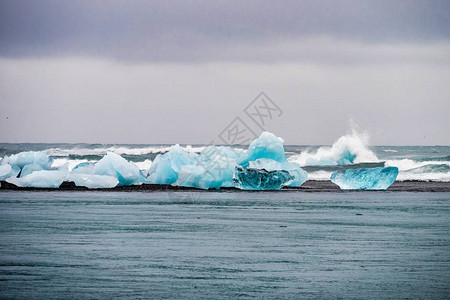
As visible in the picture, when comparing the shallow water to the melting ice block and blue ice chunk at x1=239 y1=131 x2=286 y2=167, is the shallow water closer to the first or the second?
the melting ice block

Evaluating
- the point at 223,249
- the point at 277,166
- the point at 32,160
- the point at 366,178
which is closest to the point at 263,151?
the point at 277,166

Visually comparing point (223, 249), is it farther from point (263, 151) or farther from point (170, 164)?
point (263, 151)

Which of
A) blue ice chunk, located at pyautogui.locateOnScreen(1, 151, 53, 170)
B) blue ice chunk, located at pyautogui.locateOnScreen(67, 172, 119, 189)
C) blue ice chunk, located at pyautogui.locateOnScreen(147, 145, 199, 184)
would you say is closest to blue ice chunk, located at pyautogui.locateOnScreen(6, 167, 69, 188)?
blue ice chunk, located at pyautogui.locateOnScreen(67, 172, 119, 189)

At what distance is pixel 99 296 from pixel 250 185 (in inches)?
477

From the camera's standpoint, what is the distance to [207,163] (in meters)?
17.5

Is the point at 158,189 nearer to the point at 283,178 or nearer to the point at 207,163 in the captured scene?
the point at 207,163

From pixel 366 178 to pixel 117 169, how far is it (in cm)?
556

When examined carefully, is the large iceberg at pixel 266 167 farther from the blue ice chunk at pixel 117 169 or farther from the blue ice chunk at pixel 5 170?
the blue ice chunk at pixel 5 170

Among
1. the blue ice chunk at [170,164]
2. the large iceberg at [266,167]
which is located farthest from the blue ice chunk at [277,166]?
the blue ice chunk at [170,164]

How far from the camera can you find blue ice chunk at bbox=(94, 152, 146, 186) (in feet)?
56.1

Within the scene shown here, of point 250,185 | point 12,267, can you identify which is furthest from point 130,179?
point 12,267

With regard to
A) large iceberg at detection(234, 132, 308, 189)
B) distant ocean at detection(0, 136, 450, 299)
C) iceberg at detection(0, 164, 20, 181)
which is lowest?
iceberg at detection(0, 164, 20, 181)

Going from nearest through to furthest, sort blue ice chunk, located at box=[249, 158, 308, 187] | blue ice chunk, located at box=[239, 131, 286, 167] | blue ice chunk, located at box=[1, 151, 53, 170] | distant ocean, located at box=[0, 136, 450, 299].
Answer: distant ocean, located at box=[0, 136, 450, 299]
blue ice chunk, located at box=[249, 158, 308, 187]
blue ice chunk, located at box=[239, 131, 286, 167]
blue ice chunk, located at box=[1, 151, 53, 170]

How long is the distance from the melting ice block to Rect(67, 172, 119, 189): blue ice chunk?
16.3 feet
